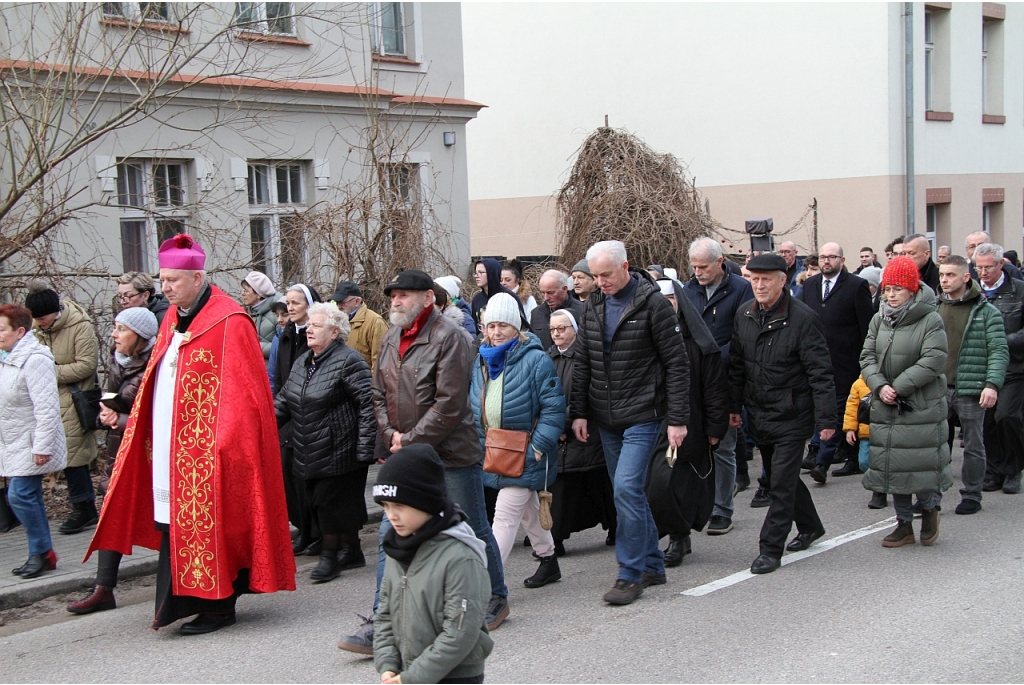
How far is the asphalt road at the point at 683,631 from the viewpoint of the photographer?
5.15 meters

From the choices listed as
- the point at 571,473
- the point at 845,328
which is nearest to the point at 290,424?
the point at 571,473

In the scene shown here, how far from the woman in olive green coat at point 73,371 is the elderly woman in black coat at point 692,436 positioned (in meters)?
4.35

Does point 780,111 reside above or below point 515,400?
above

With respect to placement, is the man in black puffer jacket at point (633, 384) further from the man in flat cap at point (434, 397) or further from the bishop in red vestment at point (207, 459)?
the bishop in red vestment at point (207, 459)

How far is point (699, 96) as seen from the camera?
23.4 m

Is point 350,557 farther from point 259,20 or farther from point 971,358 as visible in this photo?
point 971,358

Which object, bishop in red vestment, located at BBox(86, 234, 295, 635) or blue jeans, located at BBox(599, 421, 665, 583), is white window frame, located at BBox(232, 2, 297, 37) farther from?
blue jeans, located at BBox(599, 421, 665, 583)

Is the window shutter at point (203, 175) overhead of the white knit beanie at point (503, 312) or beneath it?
overhead

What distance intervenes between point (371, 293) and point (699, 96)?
13.2 m

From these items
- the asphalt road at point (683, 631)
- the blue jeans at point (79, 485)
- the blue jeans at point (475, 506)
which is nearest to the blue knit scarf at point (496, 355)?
the blue jeans at point (475, 506)

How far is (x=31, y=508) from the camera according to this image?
704 centimetres

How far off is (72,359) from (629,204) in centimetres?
934

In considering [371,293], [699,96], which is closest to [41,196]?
[371,293]

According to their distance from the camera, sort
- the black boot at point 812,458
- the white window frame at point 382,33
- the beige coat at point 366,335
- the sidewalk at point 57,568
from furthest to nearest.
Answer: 1. the white window frame at point 382,33
2. the black boot at point 812,458
3. the beige coat at point 366,335
4. the sidewalk at point 57,568
